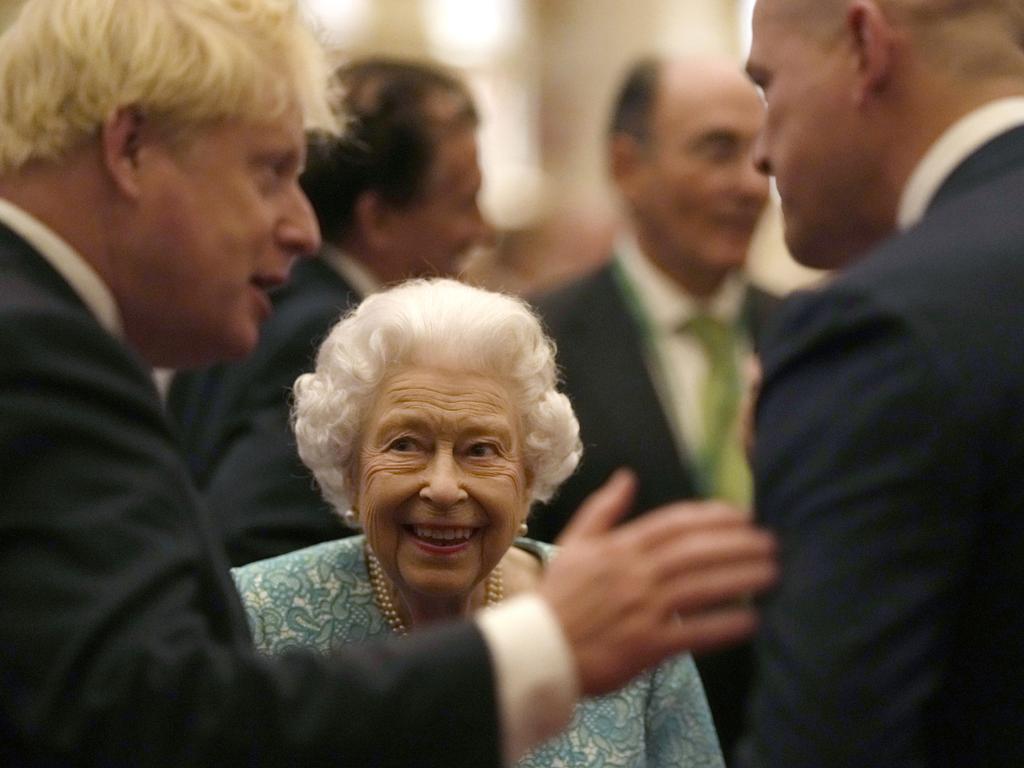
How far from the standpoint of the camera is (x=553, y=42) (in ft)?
62.8

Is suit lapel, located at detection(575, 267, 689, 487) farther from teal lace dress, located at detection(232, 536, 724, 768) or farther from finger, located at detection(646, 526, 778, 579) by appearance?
finger, located at detection(646, 526, 778, 579)

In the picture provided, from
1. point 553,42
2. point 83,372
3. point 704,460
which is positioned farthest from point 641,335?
point 553,42

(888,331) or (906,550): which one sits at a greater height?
(888,331)

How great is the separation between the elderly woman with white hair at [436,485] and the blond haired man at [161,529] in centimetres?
81

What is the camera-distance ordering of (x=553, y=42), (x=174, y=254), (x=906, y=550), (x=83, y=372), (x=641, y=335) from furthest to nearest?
(x=553, y=42), (x=641, y=335), (x=174, y=254), (x=83, y=372), (x=906, y=550)

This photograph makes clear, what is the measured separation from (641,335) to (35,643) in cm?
288

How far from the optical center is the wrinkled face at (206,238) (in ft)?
7.30

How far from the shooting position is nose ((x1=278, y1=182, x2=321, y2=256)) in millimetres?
2439

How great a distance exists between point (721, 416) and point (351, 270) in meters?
1.06

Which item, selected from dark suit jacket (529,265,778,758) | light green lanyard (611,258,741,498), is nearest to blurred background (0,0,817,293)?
light green lanyard (611,258,741,498)

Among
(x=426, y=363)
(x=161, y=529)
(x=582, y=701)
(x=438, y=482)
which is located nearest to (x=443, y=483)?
(x=438, y=482)

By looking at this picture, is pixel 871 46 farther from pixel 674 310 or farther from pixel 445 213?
pixel 674 310

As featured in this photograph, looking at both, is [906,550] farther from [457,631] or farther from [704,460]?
[704,460]

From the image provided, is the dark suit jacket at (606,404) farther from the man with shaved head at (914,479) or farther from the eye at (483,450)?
the man with shaved head at (914,479)
